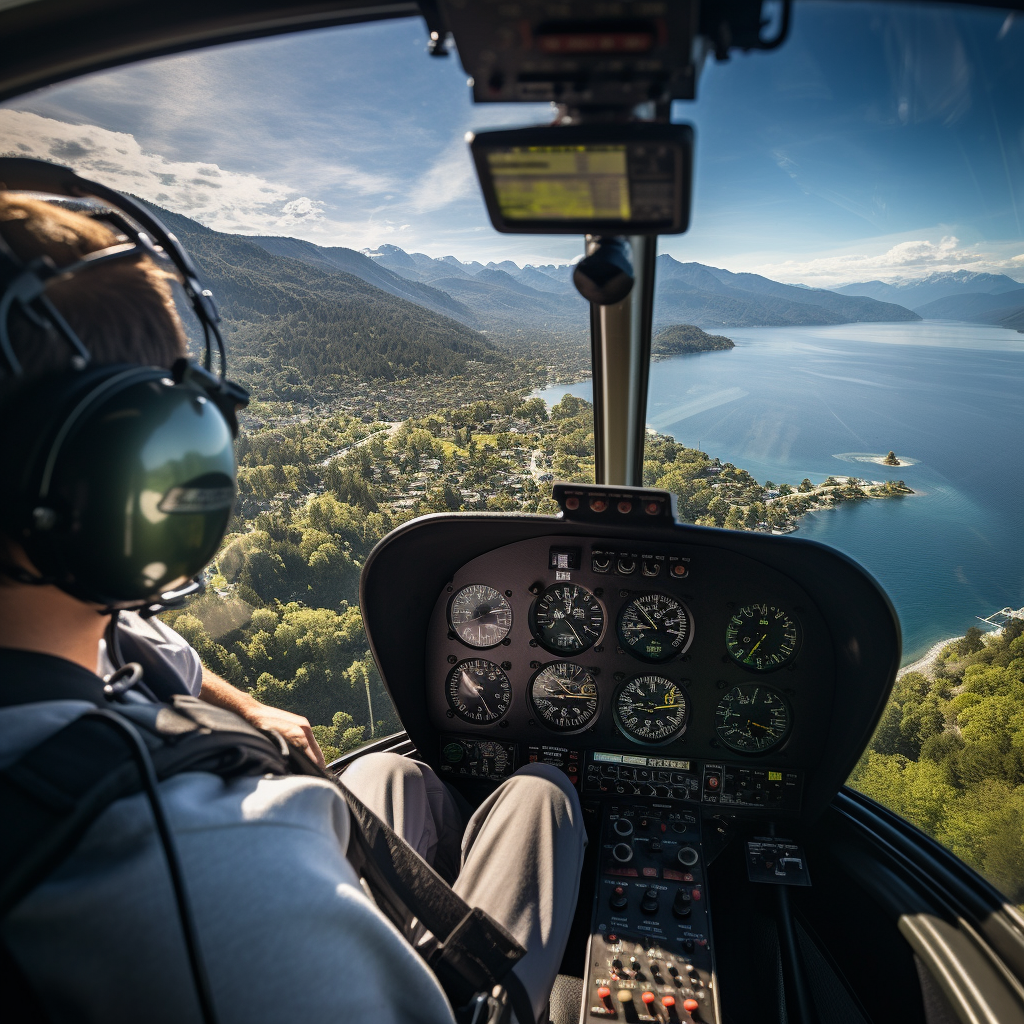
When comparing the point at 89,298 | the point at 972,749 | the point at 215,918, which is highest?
the point at 89,298

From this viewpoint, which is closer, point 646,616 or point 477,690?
point 646,616

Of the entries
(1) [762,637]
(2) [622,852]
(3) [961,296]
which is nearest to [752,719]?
(1) [762,637]

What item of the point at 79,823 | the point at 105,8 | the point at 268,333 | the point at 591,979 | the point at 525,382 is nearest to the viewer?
the point at 79,823

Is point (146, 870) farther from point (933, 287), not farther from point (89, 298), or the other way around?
point (933, 287)

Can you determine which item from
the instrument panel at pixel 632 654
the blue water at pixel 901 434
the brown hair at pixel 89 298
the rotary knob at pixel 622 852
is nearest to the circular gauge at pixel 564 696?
the instrument panel at pixel 632 654

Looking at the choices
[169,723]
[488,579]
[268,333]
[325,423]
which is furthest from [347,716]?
[169,723]

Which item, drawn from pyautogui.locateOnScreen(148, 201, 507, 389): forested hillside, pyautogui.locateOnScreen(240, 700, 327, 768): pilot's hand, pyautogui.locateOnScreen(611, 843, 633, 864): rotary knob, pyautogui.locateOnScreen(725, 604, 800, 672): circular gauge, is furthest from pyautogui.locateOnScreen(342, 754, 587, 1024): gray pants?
pyautogui.locateOnScreen(148, 201, 507, 389): forested hillside

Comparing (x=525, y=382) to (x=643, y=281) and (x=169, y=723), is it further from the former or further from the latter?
(x=169, y=723)
